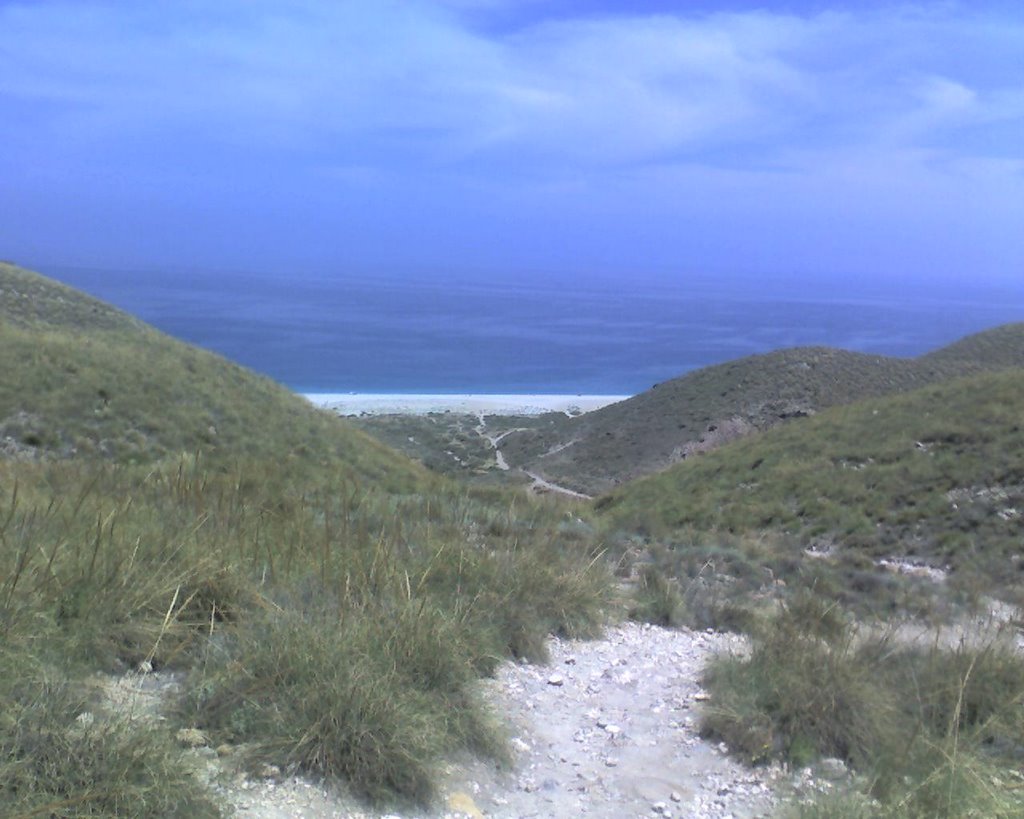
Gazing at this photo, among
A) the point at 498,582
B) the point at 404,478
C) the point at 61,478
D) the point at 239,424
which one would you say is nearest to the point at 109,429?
the point at 239,424

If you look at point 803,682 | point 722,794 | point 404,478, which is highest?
A: point 803,682

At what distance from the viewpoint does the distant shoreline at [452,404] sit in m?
67.3

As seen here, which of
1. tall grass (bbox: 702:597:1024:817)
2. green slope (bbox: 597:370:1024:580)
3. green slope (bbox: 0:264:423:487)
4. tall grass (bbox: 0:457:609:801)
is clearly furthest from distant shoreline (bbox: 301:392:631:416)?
tall grass (bbox: 702:597:1024:817)

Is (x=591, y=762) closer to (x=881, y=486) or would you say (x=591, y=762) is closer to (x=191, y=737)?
(x=191, y=737)

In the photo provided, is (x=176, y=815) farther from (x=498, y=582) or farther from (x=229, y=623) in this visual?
(x=498, y=582)

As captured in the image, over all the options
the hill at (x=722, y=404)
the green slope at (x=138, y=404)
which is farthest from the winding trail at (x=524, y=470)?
the green slope at (x=138, y=404)

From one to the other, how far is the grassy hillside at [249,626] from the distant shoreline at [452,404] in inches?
2228

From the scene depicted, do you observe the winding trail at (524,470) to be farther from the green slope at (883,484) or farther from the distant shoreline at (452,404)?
the green slope at (883,484)

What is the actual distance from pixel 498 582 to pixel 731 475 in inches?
720

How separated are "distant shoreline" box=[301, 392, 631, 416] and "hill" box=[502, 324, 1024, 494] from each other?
13655mm

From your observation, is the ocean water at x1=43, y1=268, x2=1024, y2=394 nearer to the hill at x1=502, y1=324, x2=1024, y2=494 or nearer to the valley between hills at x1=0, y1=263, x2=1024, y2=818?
the hill at x1=502, y1=324, x2=1024, y2=494

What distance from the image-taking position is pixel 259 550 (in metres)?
5.66

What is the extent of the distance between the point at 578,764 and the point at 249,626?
168 cm

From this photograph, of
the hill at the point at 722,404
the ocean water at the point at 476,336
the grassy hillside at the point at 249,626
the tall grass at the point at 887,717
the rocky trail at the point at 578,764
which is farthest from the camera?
the ocean water at the point at 476,336
